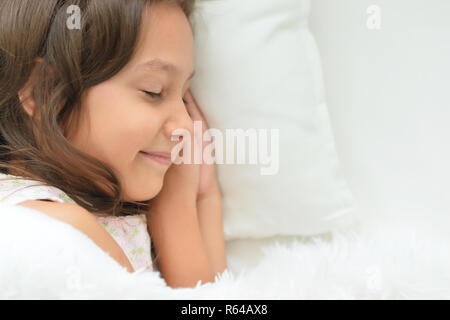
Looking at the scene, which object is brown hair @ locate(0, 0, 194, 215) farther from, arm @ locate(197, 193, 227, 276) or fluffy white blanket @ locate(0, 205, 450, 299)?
arm @ locate(197, 193, 227, 276)

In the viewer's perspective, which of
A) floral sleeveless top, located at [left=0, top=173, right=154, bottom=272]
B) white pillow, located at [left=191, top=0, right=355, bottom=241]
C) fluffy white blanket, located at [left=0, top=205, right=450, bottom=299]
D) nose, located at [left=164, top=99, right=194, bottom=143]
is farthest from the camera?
white pillow, located at [left=191, top=0, right=355, bottom=241]

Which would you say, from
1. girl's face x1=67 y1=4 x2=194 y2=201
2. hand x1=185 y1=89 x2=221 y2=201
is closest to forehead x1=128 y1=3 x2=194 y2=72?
girl's face x1=67 y1=4 x2=194 y2=201

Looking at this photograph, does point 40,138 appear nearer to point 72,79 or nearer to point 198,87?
point 72,79

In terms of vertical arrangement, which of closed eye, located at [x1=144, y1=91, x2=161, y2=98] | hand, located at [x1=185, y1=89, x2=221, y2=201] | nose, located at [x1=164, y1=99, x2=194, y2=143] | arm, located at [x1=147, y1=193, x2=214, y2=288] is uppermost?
closed eye, located at [x1=144, y1=91, x2=161, y2=98]

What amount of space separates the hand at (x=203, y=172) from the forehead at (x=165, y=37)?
0.13 metres

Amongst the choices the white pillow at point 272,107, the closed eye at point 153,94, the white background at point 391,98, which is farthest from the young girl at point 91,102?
the white background at point 391,98

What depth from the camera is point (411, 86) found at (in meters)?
0.98

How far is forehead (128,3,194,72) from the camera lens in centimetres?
73

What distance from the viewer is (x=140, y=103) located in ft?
2.42

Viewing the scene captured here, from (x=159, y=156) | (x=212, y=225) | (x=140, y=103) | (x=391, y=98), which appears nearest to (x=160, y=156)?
(x=159, y=156)

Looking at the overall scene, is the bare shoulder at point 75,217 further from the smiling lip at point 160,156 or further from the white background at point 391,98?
the white background at point 391,98

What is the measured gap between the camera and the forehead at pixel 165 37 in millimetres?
734

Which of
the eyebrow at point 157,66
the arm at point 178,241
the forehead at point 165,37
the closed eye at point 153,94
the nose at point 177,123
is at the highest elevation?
the forehead at point 165,37

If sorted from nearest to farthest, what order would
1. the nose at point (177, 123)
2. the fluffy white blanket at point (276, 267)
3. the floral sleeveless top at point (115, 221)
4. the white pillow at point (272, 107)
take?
the fluffy white blanket at point (276, 267)
the floral sleeveless top at point (115, 221)
the nose at point (177, 123)
the white pillow at point (272, 107)
